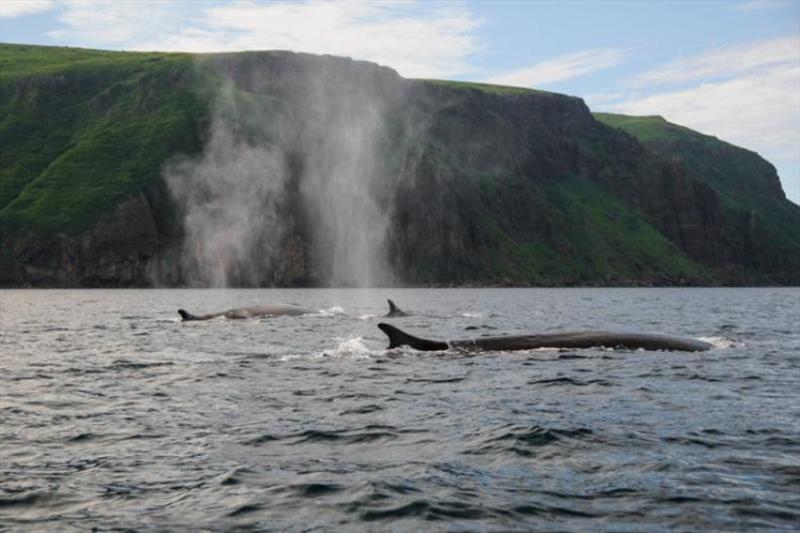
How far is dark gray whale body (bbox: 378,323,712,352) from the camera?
32.8 m

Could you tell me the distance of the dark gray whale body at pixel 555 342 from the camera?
3275cm

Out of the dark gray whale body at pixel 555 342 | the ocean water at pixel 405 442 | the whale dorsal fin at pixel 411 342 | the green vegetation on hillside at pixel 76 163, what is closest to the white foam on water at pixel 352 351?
the whale dorsal fin at pixel 411 342

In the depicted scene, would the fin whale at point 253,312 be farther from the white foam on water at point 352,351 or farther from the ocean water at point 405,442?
the ocean water at point 405,442

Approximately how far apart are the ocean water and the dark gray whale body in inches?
55.9

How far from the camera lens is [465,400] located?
68.9 feet

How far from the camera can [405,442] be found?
635 inches

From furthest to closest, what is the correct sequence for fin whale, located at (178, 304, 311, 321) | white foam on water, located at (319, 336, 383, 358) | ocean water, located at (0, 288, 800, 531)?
1. fin whale, located at (178, 304, 311, 321)
2. white foam on water, located at (319, 336, 383, 358)
3. ocean water, located at (0, 288, 800, 531)

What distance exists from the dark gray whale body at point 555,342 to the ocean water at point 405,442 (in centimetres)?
142

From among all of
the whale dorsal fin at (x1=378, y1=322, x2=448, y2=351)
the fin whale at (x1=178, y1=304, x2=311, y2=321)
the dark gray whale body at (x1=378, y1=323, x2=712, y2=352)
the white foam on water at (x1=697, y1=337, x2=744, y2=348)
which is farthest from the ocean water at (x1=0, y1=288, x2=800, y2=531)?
the fin whale at (x1=178, y1=304, x2=311, y2=321)

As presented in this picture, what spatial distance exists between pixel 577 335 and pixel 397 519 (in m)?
23.8

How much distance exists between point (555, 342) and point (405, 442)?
17.9m

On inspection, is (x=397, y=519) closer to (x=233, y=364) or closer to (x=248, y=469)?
(x=248, y=469)

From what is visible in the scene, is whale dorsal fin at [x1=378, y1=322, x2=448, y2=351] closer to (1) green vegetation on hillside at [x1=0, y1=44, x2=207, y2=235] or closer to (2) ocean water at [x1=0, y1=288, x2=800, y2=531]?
(2) ocean water at [x1=0, y1=288, x2=800, y2=531]


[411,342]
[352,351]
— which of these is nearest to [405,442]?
[411,342]
